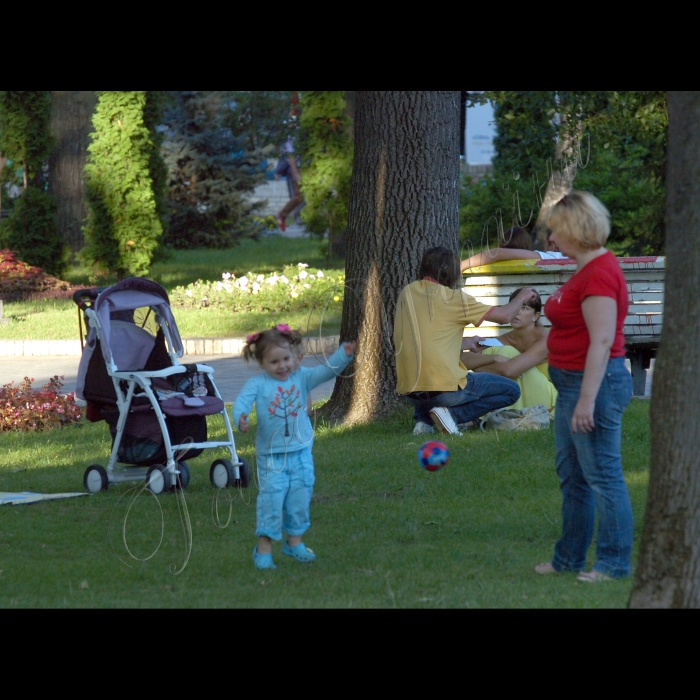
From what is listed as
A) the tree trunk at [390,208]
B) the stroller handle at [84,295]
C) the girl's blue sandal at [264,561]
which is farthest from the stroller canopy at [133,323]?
the girl's blue sandal at [264,561]

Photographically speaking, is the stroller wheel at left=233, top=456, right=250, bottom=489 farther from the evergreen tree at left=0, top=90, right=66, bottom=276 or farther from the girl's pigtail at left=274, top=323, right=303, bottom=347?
the evergreen tree at left=0, top=90, right=66, bottom=276

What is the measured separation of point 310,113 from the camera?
79.2 ft

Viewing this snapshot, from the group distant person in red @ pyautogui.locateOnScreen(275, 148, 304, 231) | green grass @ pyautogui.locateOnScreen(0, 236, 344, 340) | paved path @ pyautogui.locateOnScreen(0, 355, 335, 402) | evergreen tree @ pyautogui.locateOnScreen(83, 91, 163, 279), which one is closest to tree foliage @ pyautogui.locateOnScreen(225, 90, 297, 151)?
distant person in red @ pyautogui.locateOnScreen(275, 148, 304, 231)

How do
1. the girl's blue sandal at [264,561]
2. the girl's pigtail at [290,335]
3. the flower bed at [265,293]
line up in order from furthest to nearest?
the flower bed at [265,293], the girl's pigtail at [290,335], the girl's blue sandal at [264,561]

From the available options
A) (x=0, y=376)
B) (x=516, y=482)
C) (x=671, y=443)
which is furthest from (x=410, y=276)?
(x=0, y=376)

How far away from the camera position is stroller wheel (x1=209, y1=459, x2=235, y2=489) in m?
7.04

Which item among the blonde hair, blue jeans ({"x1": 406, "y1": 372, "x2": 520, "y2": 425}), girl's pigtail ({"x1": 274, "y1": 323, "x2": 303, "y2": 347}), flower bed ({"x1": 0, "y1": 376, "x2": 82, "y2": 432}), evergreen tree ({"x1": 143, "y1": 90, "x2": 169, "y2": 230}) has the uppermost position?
evergreen tree ({"x1": 143, "y1": 90, "x2": 169, "y2": 230})

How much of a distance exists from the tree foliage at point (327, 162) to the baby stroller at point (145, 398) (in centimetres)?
1648

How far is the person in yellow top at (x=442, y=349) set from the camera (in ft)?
25.4

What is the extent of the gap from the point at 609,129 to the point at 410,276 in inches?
198

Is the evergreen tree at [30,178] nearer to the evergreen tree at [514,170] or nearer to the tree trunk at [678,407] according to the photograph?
the evergreen tree at [514,170]

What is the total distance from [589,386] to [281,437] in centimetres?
158

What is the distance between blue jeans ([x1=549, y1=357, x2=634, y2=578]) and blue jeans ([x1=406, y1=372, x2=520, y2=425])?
3096mm
